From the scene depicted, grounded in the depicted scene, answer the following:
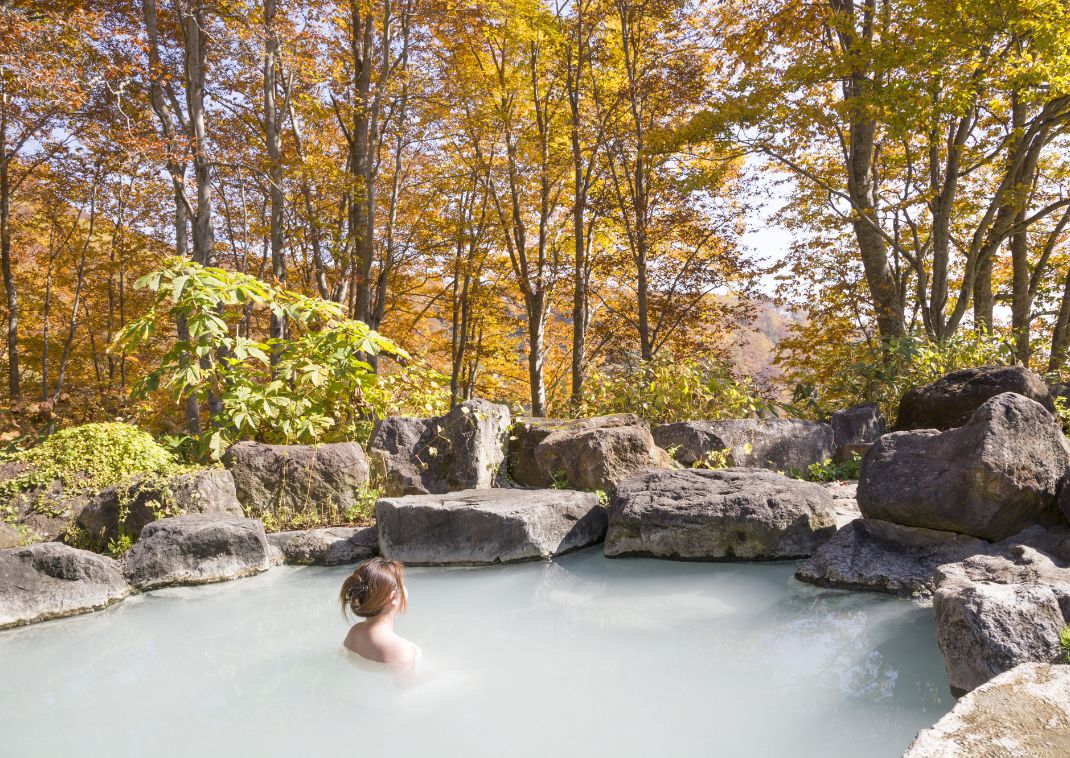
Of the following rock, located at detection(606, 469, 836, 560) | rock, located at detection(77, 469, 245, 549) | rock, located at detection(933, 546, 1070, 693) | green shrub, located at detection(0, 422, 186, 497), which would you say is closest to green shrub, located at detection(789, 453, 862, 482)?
rock, located at detection(606, 469, 836, 560)

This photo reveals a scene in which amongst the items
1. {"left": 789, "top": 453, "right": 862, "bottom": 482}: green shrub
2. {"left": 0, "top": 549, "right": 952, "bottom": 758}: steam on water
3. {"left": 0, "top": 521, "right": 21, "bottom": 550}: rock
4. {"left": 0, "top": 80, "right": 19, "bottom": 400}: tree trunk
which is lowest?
{"left": 0, "top": 549, "right": 952, "bottom": 758}: steam on water

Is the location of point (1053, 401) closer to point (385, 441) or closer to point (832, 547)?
point (832, 547)

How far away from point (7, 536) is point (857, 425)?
7.58m

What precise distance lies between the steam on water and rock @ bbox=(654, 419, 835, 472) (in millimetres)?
2029

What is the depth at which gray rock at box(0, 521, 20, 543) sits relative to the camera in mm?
4477

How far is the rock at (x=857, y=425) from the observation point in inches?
278

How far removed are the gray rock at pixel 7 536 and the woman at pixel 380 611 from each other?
9.69 feet

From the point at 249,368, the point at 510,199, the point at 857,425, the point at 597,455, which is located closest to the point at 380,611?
the point at 597,455

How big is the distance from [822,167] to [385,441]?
9.38 meters

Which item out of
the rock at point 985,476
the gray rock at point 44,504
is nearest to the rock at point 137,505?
the gray rock at point 44,504

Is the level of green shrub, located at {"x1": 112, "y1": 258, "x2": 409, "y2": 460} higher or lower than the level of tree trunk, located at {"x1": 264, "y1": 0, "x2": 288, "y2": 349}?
lower

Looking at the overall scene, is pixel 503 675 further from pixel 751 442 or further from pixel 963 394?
pixel 963 394

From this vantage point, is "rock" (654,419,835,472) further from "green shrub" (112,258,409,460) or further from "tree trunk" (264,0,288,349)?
"tree trunk" (264,0,288,349)

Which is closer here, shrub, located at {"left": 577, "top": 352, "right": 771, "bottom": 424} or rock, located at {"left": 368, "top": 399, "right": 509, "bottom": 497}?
rock, located at {"left": 368, "top": 399, "right": 509, "bottom": 497}
